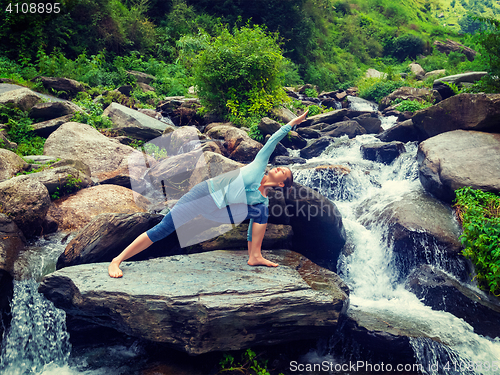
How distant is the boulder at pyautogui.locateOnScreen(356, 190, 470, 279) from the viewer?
215 inches

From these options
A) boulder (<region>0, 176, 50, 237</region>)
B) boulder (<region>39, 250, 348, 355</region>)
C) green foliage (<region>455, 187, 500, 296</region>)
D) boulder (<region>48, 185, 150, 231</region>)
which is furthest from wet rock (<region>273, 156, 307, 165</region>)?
boulder (<region>0, 176, 50, 237</region>)

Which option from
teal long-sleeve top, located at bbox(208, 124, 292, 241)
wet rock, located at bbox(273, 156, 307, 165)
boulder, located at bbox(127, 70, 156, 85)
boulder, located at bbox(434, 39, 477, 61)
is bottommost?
wet rock, located at bbox(273, 156, 307, 165)

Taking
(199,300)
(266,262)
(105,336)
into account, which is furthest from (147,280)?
(266,262)

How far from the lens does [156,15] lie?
22.5 meters

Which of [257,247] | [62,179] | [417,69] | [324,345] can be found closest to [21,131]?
[62,179]

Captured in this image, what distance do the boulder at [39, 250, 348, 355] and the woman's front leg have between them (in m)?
0.17

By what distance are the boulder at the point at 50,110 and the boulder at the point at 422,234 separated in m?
9.05

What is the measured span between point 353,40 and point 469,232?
34790 millimetres

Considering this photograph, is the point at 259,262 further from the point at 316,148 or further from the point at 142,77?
the point at 142,77

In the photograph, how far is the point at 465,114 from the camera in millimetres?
7484

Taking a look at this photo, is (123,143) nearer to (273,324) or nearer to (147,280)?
(147,280)

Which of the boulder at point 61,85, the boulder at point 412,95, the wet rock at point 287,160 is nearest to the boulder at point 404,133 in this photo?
the wet rock at point 287,160

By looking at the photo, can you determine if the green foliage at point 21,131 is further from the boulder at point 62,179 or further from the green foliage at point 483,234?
the green foliage at point 483,234

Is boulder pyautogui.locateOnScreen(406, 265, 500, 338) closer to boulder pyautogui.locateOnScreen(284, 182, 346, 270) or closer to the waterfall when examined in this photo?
the waterfall
